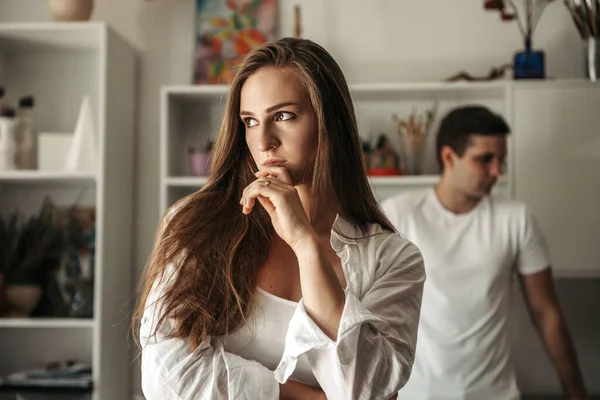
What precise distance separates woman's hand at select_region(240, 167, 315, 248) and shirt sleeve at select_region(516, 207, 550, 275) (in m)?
1.51

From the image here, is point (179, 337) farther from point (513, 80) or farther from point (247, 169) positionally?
point (513, 80)

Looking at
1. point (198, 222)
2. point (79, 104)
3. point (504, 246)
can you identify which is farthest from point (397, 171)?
point (198, 222)

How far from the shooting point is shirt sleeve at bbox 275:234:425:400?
1.16 meters

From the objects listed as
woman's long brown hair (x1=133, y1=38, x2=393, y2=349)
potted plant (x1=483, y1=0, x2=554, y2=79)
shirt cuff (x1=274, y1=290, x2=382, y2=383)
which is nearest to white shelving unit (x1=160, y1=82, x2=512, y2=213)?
potted plant (x1=483, y1=0, x2=554, y2=79)

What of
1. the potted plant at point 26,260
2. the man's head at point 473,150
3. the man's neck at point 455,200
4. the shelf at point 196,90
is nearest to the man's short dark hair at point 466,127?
the man's head at point 473,150

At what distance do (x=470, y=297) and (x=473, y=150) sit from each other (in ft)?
1.78

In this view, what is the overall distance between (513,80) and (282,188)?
6.04ft

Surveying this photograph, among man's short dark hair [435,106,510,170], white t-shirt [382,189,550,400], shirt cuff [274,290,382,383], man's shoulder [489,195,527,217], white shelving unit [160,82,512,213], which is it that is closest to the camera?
shirt cuff [274,290,382,383]

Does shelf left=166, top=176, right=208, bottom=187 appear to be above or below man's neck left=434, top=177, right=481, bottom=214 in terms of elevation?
above

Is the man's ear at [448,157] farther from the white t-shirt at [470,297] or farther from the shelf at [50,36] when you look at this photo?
the shelf at [50,36]

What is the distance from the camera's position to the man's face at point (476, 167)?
2682mm

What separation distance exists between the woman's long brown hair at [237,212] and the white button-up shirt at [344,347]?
38 millimetres

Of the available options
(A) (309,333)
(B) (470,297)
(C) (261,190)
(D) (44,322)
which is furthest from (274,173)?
(D) (44,322)

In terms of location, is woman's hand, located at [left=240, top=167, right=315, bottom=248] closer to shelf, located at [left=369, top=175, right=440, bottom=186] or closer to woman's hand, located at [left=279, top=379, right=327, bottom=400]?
woman's hand, located at [left=279, top=379, right=327, bottom=400]
